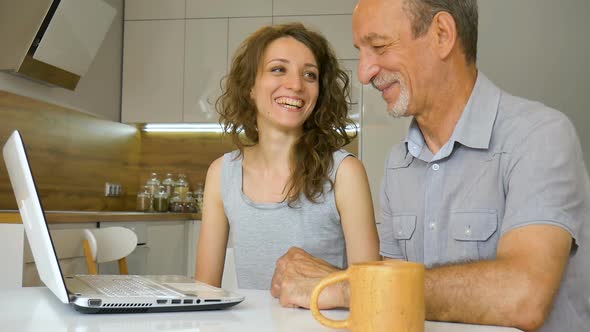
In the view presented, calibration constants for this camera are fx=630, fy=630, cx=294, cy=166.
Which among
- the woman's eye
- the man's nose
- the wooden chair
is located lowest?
the wooden chair

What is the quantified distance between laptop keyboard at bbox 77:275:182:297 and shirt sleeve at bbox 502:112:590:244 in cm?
54

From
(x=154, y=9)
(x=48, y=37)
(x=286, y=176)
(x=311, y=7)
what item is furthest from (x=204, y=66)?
(x=286, y=176)

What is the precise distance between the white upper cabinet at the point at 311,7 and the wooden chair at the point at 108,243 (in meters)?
2.19

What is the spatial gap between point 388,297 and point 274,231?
92 cm

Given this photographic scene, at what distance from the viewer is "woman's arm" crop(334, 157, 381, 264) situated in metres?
1.46

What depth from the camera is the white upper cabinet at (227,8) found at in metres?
3.94

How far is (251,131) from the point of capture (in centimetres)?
181

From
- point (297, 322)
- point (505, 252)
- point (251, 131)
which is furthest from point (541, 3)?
point (297, 322)

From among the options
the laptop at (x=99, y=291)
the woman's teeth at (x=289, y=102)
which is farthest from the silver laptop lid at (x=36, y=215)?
the woman's teeth at (x=289, y=102)

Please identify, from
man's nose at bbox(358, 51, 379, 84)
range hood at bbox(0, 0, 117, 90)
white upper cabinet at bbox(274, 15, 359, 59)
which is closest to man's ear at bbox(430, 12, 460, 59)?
man's nose at bbox(358, 51, 379, 84)

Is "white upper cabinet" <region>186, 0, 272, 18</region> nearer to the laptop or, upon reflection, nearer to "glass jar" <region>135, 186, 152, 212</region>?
"glass jar" <region>135, 186, 152, 212</region>

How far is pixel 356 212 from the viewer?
4.87 ft

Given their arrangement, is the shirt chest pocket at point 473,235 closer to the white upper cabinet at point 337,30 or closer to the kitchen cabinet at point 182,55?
the white upper cabinet at point 337,30

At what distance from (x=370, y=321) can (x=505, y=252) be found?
405 millimetres
